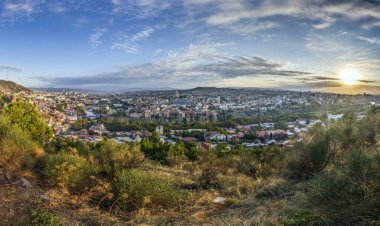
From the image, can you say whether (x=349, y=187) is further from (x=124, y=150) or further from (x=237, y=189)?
(x=124, y=150)

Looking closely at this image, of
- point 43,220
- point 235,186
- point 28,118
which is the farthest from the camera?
point 28,118

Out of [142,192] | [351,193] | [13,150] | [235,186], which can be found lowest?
[235,186]

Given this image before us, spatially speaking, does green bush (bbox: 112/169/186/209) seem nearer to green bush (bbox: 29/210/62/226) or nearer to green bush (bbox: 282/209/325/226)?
green bush (bbox: 29/210/62/226)

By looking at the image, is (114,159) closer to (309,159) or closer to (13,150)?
(13,150)

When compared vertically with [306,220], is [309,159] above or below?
below

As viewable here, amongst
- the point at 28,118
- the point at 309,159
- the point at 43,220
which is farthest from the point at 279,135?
the point at 43,220

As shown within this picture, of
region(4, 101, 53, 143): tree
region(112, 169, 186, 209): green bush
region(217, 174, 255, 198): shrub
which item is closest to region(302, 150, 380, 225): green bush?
region(112, 169, 186, 209): green bush
